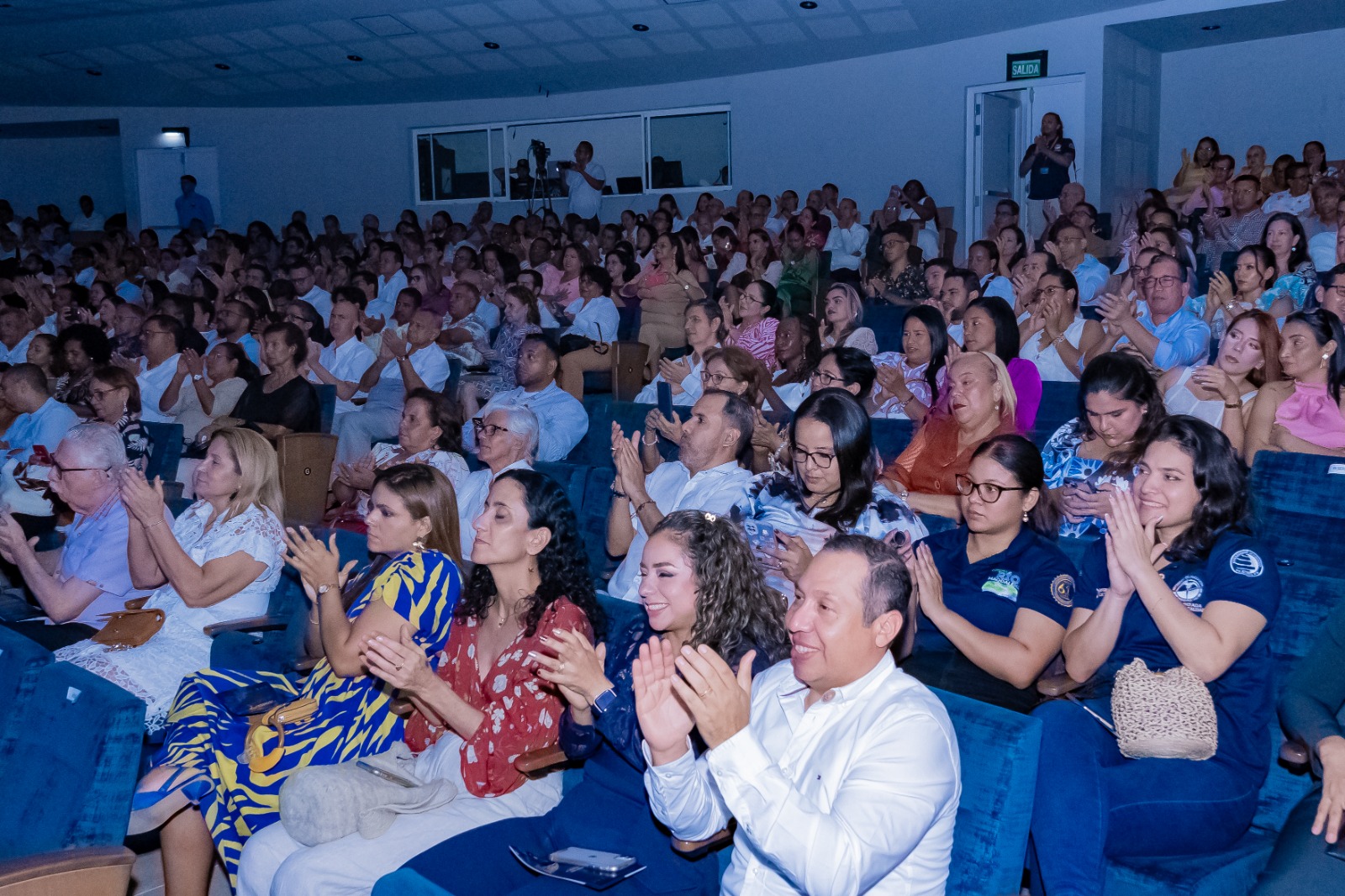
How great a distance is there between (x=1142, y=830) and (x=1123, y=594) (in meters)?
0.46

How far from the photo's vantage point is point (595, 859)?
7.07 ft

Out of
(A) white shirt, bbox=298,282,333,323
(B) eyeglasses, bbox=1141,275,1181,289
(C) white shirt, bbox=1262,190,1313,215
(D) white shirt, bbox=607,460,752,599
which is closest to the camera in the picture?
(D) white shirt, bbox=607,460,752,599

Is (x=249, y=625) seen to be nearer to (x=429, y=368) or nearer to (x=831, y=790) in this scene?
(x=831, y=790)

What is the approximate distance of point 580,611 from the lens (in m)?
2.66

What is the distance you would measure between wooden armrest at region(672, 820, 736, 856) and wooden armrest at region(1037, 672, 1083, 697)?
78cm

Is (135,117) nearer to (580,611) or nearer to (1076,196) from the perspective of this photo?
(1076,196)

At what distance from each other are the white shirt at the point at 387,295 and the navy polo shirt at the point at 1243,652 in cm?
753

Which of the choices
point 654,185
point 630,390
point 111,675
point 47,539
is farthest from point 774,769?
point 654,185

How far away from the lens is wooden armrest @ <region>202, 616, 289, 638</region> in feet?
10.6

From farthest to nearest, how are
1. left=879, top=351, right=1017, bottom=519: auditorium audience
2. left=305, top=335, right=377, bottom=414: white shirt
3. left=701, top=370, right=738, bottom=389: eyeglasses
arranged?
left=305, top=335, right=377, bottom=414: white shirt
left=701, top=370, right=738, bottom=389: eyeglasses
left=879, top=351, right=1017, bottom=519: auditorium audience

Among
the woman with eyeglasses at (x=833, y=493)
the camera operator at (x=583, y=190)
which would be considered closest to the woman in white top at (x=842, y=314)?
the woman with eyeglasses at (x=833, y=493)

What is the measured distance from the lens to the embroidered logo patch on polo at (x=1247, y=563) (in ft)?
7.55

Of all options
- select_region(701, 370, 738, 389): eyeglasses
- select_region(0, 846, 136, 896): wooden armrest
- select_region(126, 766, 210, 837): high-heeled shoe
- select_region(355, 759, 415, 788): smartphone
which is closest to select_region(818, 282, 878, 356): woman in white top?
select_region(701, 370, 738, 389): eyeglasses

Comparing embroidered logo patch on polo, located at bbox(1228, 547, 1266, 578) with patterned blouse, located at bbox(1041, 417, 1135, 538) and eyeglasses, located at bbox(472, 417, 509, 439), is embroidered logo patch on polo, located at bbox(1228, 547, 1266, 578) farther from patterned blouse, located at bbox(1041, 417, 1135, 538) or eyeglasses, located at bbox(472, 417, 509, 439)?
eyeglasses, located at bbox(472, 417, 509, 439)
